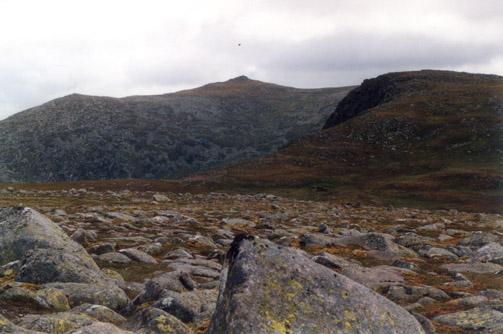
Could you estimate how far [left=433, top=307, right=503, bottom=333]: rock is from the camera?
27.2 feet

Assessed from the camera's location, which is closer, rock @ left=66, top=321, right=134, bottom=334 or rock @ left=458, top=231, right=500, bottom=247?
rock @ left=66, top=321, right=134, bottom=334

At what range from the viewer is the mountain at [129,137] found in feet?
458

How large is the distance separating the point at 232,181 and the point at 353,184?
74.3 feet

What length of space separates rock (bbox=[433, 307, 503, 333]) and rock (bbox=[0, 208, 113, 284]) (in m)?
8.60

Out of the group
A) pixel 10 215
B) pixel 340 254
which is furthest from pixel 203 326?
pixel 340 254

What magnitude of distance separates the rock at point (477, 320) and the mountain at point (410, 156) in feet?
164

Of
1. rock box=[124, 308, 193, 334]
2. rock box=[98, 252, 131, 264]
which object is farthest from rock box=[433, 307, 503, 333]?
rock box=[98, 252, 131, 264]

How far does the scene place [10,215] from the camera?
43.2ft

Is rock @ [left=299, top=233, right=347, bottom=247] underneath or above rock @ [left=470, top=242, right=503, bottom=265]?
above

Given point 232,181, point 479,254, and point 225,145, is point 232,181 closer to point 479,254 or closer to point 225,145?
point 479,254

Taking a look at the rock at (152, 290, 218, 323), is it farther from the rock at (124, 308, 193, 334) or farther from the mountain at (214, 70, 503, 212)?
the mountain at (214, 70, 503, 212)

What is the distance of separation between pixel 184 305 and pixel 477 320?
6434 millimetres

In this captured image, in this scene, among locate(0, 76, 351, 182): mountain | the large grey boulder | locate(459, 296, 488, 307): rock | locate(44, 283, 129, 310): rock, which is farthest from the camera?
locate(0, 76, 351, 182): mountain

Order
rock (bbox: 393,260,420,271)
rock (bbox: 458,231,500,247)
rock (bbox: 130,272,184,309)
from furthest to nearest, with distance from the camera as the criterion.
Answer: rock (bbox: 458,231,500,247)
rock (bbox: 393,260,420,271)
rock (bbox: 130,272,184,309)
